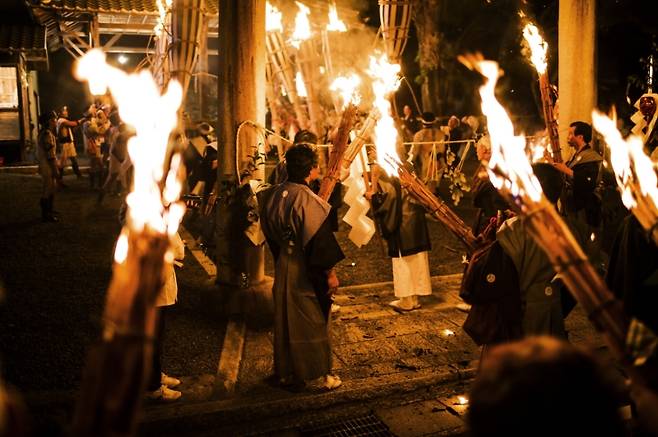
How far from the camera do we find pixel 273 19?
15.5 m

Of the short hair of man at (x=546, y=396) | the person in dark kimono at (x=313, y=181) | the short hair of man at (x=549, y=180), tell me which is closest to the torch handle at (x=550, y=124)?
the person in dark kimono at (x=313, y=181)

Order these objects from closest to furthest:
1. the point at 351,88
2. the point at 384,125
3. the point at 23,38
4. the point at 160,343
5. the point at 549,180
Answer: the point at 549,180
the point at 160,343
the point at 351,88
the point at 384,125
the point at 23,38

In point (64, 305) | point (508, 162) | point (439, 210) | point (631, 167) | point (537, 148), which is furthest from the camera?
point (537, 148)

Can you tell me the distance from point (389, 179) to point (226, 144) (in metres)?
2.24

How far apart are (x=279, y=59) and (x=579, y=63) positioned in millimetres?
8782

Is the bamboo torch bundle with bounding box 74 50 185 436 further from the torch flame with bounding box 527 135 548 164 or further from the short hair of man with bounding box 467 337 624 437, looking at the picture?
the torch flame with bounding box 527 135 548 164

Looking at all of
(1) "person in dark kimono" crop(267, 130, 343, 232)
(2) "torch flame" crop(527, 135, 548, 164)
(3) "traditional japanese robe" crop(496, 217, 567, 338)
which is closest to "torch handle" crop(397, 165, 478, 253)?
(1) "person in dark kimono" crop(267, 130, 343, 232)

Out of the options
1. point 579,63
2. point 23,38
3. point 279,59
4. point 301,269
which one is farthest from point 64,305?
point 23,38

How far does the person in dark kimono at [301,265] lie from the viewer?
5.98 m

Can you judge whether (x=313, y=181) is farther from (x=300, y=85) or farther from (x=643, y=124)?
(x=300, y=85)

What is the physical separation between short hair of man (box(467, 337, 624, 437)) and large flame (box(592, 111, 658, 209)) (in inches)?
67.0

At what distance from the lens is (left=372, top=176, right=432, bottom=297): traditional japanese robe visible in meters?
8.55

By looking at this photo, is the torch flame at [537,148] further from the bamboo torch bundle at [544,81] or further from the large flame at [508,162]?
the large flame at [508,162]

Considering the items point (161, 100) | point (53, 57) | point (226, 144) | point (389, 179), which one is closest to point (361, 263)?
point (389, 179)
